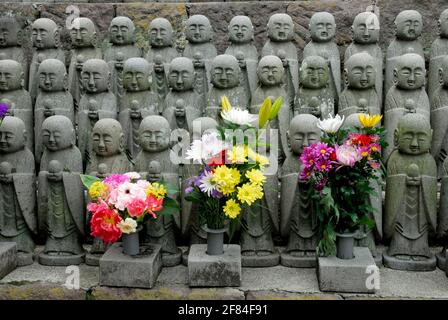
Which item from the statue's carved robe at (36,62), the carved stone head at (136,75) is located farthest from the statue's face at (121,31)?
the carved stone head at (136,75)

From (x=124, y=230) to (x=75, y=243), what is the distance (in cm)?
75

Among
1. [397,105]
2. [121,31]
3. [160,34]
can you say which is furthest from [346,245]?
[121,31]

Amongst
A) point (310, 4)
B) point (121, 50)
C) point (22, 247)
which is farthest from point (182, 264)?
point (310, 4)

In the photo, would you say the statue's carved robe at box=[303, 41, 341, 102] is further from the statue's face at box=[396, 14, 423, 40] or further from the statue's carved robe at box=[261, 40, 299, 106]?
the statue's face at box=[396, 14, 423, 40]

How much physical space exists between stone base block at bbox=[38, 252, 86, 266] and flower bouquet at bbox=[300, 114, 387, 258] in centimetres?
165

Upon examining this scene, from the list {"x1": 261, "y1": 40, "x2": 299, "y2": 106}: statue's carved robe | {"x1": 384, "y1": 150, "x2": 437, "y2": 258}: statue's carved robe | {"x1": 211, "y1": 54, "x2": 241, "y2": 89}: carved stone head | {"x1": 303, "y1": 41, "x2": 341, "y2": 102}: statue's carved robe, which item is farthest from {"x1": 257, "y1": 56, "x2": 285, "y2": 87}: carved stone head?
{"x1": 384, "y1": 150, "x2": 437, "y2": 258}: statue's carved robe

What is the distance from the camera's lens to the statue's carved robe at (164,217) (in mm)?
4336

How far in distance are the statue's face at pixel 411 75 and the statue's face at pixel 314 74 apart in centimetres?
61

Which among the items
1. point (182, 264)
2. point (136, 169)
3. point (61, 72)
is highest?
point (61, 72)

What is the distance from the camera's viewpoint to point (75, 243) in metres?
4.42

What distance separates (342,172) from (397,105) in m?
1.81

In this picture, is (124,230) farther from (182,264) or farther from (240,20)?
(240,20)

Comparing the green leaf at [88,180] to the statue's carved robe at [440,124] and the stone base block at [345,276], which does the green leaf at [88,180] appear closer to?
the stone base block at [345,276]

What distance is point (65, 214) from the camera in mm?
4406
